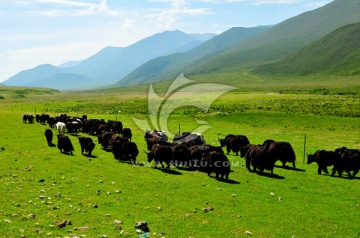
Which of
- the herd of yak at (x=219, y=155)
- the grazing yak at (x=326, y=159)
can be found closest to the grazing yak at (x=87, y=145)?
the herd of yak at (x=219, y=155)

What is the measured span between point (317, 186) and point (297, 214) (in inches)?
199

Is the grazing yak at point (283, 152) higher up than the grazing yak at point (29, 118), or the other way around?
the grazing yak at point (29, 118)

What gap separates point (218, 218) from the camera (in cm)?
1316

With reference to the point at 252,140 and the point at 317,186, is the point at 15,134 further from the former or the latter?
the point at 317,186

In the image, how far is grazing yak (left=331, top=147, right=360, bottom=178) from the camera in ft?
68.1

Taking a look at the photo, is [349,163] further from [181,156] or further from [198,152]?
A: [181,156]

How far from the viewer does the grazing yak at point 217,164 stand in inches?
764

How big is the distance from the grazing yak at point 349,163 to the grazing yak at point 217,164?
22.9 ft

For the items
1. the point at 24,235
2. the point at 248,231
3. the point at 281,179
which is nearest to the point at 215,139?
the point at 281,179

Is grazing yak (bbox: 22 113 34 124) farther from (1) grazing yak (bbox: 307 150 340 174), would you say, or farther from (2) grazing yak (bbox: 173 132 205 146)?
(1) grazing yak (bbox: 307 150 340 174)

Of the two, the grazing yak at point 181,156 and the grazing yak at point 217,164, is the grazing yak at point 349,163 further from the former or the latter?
the grazing yak at point 181,156

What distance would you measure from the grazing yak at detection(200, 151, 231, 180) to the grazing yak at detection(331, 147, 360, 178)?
275 inches

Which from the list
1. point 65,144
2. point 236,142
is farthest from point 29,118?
point 236,142

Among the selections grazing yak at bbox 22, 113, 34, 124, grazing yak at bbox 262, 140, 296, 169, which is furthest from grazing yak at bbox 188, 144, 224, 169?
grazing yak at bbox 22, 113, 34, 124
